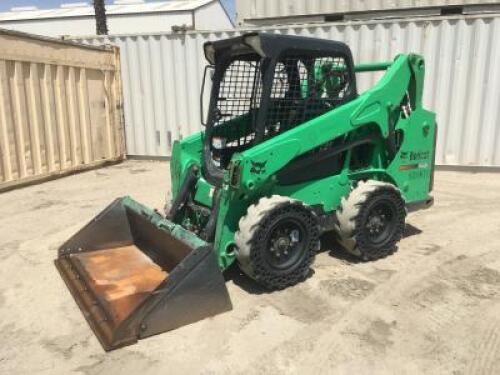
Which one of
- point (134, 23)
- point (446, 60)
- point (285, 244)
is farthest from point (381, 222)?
point (134, 23)

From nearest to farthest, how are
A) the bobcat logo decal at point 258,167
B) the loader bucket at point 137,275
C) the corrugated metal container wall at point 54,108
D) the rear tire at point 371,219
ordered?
1. the loader bucket at point 137,275
2. the bobcat logo decal at point 258,167
3. the rear tire at point 371,219
4. the corrugated metal container wall at point 54,108

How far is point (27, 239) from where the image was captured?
5.07m

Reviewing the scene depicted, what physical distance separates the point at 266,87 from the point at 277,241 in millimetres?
1189

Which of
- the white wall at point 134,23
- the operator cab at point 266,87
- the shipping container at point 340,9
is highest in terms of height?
the white wall at point 134,23

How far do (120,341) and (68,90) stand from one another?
611 centimetres

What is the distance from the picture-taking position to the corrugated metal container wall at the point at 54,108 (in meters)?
7.02

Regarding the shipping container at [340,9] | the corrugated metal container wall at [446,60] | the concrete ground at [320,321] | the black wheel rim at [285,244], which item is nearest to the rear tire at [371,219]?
the concrete ground at [320,321]

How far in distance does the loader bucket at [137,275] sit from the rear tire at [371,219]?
4.28ft

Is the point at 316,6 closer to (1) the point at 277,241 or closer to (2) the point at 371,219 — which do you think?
(2) the point at 371,219

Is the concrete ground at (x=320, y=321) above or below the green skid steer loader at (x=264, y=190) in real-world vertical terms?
below

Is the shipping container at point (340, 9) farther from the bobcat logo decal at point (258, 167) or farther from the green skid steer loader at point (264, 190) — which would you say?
the bobcat logo decal at point (258, 167)

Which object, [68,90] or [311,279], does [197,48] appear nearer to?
[68,90]

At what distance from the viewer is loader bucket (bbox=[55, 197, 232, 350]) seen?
3.08 metres

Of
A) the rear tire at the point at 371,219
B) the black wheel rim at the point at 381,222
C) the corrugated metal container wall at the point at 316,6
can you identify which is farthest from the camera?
the corrugated metal container wall at the point at 316,6
